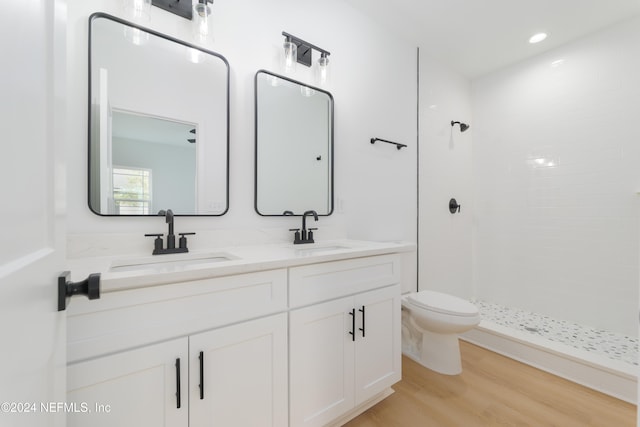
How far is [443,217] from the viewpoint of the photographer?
2.67 m

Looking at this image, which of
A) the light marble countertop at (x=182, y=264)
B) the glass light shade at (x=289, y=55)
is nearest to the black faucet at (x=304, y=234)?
the light marble countertop at (x=182, y=264)

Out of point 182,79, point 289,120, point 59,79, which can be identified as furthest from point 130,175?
point 289,120

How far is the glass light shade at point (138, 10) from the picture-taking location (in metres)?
1.22

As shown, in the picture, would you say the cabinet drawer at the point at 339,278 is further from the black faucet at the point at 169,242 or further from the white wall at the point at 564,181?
the white wall at the point at 564,181

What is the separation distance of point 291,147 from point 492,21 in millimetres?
1901

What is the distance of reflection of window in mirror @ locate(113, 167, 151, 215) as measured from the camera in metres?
1.23

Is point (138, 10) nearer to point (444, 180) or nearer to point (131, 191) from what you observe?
point (131, 191)

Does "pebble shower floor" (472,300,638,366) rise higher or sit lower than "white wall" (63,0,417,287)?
lower

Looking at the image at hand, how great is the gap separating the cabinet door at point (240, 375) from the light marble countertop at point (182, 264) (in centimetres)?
22

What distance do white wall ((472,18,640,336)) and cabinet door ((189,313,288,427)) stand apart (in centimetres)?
260

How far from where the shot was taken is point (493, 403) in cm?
156

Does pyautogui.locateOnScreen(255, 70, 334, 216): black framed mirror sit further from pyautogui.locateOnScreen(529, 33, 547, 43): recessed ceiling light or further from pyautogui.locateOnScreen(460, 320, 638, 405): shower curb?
pyautogui.locateOnScreen(529, 33, 547, 43): recessed ceiling light

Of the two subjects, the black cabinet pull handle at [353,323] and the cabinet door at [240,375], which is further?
the black cabinet pull handle at [353,323]

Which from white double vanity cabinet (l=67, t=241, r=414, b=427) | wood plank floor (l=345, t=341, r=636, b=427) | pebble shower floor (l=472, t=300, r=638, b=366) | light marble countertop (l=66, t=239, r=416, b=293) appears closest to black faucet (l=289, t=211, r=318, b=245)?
light marble countertop (l=66, t=239, r=416, b=293)
